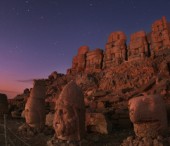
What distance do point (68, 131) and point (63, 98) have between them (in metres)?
1.15

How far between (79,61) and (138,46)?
1606cm

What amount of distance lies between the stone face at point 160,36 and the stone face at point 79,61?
1744 cm

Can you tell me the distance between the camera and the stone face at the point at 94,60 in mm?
41519

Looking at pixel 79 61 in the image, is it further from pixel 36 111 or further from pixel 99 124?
pixel 99 124

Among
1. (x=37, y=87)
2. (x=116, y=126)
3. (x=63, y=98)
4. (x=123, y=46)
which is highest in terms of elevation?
(x=123, y=46)

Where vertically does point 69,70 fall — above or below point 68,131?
above

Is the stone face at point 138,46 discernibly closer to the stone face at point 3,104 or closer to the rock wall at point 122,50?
the rock wall at point 122,50

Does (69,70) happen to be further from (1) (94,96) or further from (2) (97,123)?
(2) (97,123)

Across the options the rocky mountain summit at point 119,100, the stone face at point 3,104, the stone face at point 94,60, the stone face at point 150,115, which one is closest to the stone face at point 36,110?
the rocky mountain summit at point 119,100

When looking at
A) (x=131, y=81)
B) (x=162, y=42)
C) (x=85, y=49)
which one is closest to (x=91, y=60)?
(x=85, y=49)

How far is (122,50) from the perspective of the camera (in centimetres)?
3919

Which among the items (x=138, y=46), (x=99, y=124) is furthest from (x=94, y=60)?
(x=99, y=124)

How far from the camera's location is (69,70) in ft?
158

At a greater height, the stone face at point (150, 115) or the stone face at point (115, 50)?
the stone face at point (115, 50)
